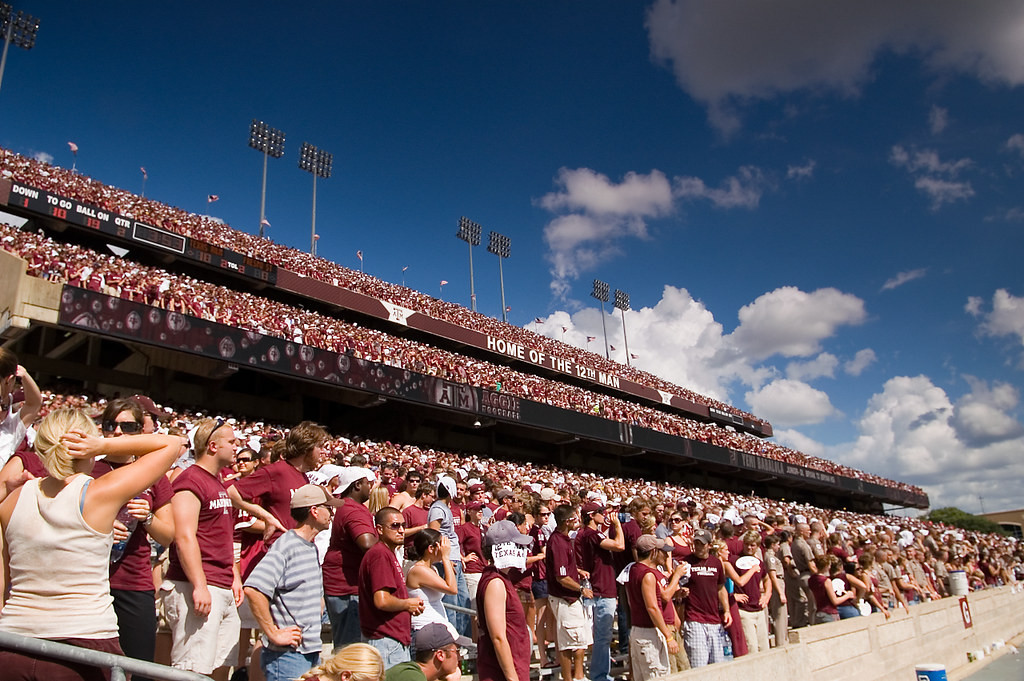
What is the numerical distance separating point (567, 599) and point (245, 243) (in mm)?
29147

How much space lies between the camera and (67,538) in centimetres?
258

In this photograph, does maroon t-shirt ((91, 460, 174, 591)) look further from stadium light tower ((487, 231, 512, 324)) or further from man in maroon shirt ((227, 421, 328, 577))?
stadium light tower ((487, 231, 512, 324))

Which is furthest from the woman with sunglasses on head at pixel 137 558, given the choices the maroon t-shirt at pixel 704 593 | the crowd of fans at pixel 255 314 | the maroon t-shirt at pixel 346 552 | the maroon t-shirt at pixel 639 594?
the crowd of fans at pixel 255 314

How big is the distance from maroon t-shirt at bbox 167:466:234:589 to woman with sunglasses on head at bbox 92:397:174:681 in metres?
0.16

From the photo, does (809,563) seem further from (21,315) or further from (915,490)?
(915,490)

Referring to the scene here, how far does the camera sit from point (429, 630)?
12.2 feet

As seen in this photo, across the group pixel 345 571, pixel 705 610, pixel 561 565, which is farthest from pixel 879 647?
pixel 345 571

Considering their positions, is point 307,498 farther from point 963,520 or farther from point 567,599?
point 963,520

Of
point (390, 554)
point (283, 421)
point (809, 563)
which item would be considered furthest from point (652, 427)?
point (390, 554)

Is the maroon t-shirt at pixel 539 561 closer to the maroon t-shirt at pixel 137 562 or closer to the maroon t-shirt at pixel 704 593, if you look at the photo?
the maroon t-shirt at pixel 704 593

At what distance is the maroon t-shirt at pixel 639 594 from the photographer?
5.89 meters

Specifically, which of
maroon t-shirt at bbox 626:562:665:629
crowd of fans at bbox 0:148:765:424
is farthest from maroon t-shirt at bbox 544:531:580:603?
crowd of fans at bbox 0:148:765:424

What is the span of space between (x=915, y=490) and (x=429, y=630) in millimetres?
64770

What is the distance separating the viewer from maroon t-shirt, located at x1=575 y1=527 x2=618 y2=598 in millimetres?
6555
